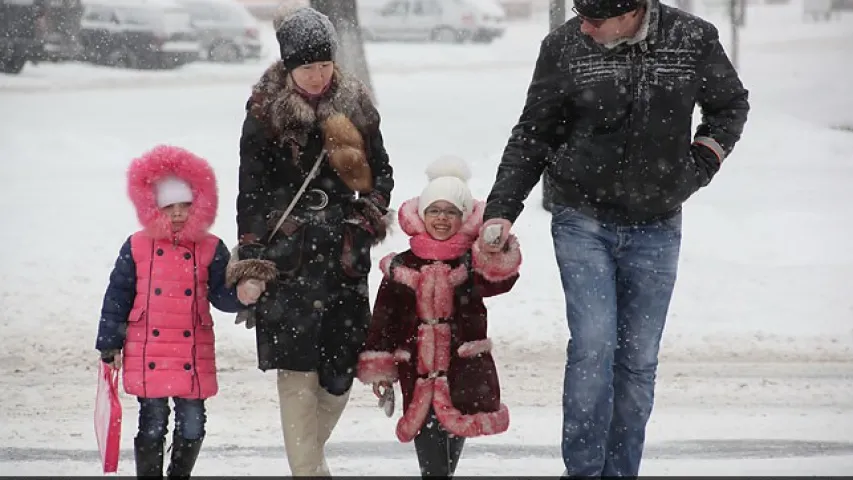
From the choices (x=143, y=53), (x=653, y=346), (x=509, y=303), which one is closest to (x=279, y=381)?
(x=653, y=346)

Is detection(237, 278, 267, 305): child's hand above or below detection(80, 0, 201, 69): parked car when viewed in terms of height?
above

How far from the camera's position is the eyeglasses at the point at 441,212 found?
5.01m

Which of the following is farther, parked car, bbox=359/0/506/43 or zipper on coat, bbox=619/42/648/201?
parked car, bbox=359/0/506/43

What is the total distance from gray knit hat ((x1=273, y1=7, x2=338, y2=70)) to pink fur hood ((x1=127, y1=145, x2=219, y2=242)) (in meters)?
0.54

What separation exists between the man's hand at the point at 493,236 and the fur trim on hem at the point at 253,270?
765mm

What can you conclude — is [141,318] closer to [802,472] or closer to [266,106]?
[266,106]

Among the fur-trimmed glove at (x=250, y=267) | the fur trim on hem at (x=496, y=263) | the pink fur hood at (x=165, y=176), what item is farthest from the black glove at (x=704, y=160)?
the pink fur hood at (x=165, y=176)

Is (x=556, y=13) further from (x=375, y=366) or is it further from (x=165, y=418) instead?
(x=165, y=418)

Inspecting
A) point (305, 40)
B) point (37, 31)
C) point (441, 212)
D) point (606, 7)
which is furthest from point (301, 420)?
point (37, 31)

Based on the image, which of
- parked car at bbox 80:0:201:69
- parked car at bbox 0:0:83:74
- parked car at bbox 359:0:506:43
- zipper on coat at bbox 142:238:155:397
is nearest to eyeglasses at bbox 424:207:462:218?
zipper on coat at bbox 142:238:155:397

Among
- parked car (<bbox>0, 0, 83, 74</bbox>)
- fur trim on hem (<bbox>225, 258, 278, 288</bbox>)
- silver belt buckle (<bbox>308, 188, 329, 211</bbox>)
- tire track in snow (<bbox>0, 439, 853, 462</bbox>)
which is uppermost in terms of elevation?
silver belt buckle (<bbox>308, 188, 329, 211</bbox>)

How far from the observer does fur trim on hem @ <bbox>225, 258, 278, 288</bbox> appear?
16.1 ft

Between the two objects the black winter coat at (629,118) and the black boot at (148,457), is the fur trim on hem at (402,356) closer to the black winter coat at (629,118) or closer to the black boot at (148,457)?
the black winter coat at (629,118)

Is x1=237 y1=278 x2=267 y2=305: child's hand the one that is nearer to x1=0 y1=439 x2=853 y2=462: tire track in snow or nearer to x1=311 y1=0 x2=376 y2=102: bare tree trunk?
x1=0 y1=439 x2=853 y2=462: tire track in snow
